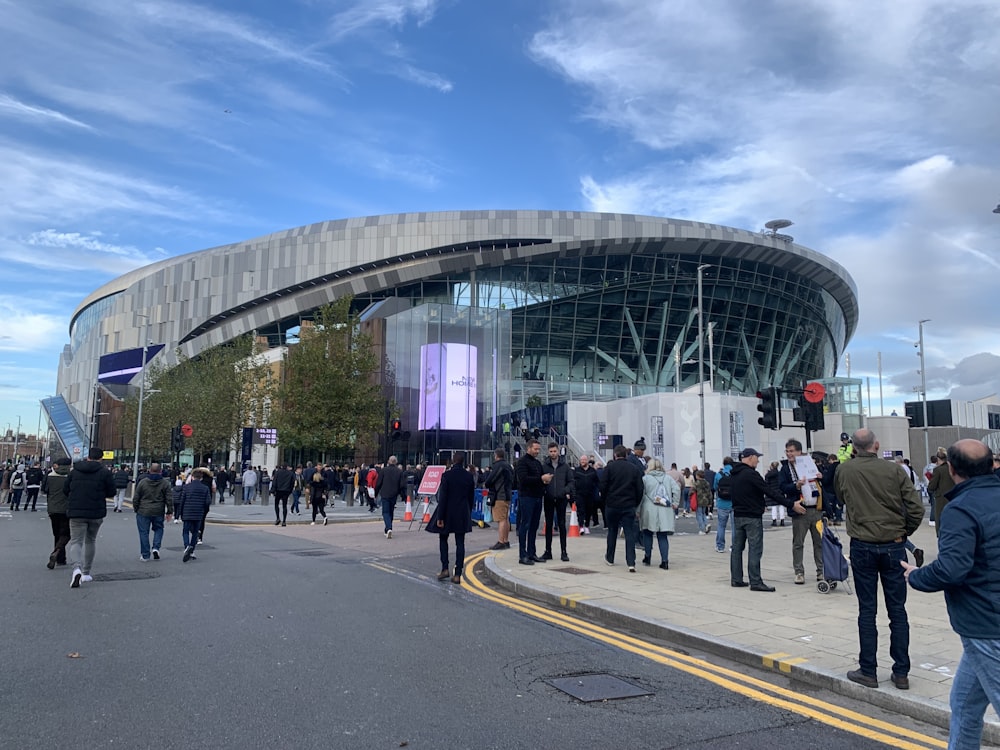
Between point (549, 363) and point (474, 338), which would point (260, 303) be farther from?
point (474, 338)

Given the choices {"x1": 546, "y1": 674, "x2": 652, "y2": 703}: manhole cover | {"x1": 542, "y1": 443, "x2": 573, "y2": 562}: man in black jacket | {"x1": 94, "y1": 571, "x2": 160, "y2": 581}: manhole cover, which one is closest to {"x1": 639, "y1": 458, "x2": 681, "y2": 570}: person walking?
{"x1": 542, "y1": 443, "x2": 573, "y2": 562}: man in black jacket

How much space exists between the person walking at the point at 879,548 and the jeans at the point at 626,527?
213 inches

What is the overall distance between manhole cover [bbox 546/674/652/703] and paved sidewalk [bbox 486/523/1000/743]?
131 centimetres

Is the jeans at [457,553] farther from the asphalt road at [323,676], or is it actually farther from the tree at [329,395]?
the tree at [329,395]

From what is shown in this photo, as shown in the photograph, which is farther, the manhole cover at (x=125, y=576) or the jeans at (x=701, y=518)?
the jeans at (x=701, y=518)

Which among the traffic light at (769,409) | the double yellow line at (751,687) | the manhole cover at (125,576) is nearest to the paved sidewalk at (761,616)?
the double yellow line at (751,687)

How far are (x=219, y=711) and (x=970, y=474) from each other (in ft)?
15.4

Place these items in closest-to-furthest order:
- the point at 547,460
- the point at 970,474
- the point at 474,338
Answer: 1. the point at 970,474
2. the point at 547,460
3. the point at 474,338

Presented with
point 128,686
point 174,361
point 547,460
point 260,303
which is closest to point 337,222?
point 260,303

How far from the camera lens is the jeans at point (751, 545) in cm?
905

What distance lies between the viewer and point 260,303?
6850 cm

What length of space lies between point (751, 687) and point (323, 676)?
3215 millimetres

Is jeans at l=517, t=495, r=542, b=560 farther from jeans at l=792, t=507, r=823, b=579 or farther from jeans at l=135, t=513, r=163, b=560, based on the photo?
jeans at l=135, t=513, r=163, b=560

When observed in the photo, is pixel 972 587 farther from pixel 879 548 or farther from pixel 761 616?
pixel 761 616
